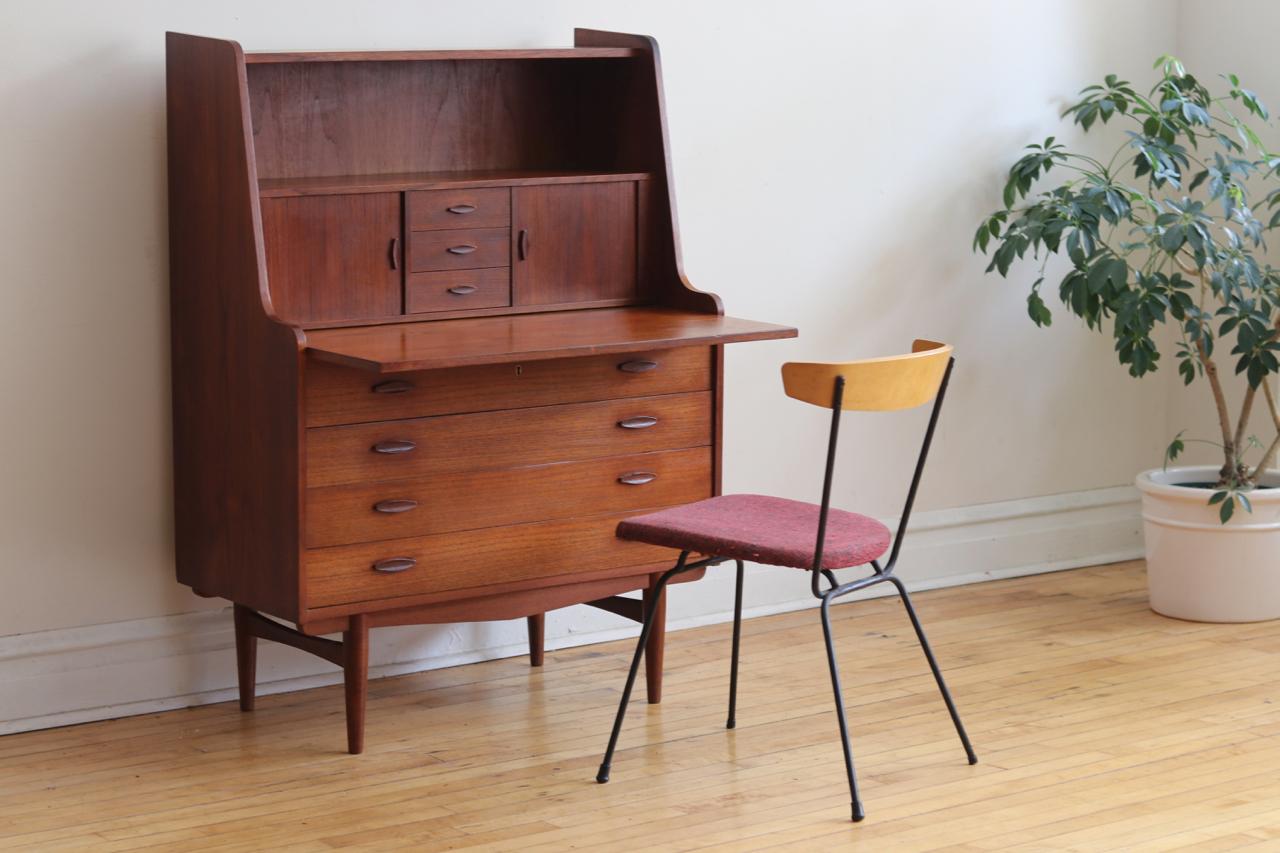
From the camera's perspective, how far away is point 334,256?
338cm

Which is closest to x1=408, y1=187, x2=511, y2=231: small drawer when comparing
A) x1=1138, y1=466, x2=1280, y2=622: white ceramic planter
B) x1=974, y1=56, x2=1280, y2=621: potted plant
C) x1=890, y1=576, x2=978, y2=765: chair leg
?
x1=890, y1=576, x2=978, y2=765: chair leg

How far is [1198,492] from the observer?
4.16m

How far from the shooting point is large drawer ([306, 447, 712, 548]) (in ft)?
10.4

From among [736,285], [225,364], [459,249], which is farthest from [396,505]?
[736,285]

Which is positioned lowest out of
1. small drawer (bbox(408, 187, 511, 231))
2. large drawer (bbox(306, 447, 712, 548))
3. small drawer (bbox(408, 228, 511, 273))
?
large drawer (bbox(306, 447, 712, 548))

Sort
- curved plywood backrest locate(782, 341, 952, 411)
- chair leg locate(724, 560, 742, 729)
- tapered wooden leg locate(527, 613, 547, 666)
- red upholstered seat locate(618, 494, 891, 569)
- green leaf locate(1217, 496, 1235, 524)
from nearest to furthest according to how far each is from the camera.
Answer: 1. curved plywood backrest locate(782, 341, 952, 411)
2. red upholstered seat locate(618, 494, 891, 569)
3. chair leg locate(724, 560, 742, 729)
4. tapered wooden leg locate(527, 613, 547, 666)
5. green leaf locate(1217, 496, 1235, 524)

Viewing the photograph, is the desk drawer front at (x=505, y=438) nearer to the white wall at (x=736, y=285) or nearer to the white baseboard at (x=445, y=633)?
the white wall at (x=736, y=285)

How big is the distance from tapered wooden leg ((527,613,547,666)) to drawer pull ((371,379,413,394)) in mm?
835

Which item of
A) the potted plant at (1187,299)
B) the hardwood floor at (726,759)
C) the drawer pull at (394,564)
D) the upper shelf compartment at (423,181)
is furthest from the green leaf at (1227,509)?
the drawer pull at (394,564)

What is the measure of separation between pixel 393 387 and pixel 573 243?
639mm

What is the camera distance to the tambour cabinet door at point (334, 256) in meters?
3.32

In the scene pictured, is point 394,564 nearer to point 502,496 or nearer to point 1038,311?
point 502,496

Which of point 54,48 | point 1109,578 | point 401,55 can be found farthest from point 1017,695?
point 54,48

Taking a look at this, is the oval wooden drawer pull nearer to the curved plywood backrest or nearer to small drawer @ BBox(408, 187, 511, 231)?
small drawer @ BBox(408, 187, 511, 231)
